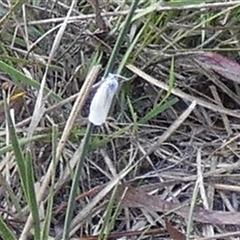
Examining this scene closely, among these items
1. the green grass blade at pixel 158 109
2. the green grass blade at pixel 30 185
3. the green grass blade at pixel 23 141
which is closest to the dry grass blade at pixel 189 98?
the green grass blade at pixel 158 109

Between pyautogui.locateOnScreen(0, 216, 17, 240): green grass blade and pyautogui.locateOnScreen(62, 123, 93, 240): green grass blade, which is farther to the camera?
pyautogui.locateOnScreen(0, 216, 17, 240): green grass blade

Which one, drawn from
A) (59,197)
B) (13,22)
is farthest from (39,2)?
(59,197)

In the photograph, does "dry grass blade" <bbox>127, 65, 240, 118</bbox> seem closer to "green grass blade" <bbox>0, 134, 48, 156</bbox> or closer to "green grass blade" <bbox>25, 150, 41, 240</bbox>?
"green grass blade" <bbox>0, 134, 48, 156</bbox>

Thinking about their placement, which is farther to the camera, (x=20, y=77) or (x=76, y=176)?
(x=20, y=77)

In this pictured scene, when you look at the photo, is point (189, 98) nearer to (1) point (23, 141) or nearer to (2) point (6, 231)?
(1) point (23, 141)

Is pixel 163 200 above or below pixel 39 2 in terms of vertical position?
below

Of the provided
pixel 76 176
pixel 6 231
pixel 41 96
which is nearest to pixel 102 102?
pixel 76 176

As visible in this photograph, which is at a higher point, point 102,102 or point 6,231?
point 102,102

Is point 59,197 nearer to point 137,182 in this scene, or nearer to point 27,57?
point 137,182

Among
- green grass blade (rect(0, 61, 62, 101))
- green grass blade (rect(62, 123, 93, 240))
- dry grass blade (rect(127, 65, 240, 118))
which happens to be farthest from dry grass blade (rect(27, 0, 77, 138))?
green grass blade (rect(62, 123, 93, 240))

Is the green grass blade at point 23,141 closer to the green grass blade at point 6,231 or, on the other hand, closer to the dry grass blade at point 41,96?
the dry grass blade at point 41,96

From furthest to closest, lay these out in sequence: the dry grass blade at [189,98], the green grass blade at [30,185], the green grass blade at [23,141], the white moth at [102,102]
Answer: the dry grass blade at [189,98] → the green grass blade at [23,141] → the green grass blade at [30,185] → the white moth at [102,102]
